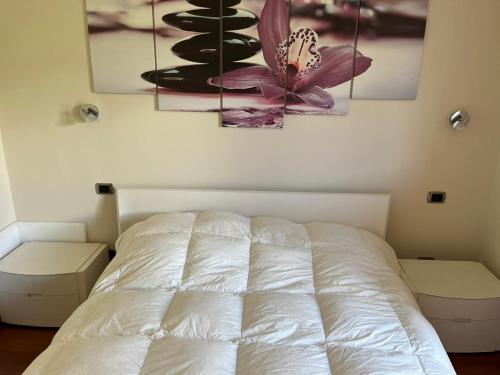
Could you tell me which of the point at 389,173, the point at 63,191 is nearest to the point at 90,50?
the point at 63,191

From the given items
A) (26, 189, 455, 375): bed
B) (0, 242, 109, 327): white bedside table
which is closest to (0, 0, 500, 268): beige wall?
(26, 189, 455, 375): bed

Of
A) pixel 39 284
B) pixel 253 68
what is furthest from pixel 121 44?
pixel 39 284

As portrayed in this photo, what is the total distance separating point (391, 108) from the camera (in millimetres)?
2449

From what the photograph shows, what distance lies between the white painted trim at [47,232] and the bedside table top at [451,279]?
2.08m

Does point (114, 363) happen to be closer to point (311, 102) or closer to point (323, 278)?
point (323, 278)

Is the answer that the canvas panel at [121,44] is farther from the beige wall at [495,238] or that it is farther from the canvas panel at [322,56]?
the beige wall at [495,238]

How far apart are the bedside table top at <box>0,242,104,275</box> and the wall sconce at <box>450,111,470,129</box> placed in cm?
233

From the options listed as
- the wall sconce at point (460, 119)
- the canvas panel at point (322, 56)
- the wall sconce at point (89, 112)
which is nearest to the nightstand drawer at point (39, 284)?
the wall sconce at point (89, 112)

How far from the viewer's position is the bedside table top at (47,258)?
2.37 metres

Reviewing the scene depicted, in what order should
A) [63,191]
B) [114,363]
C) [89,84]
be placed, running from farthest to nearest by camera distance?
[63,191] < [89,84] < [114,363]

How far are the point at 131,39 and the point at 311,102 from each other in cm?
110

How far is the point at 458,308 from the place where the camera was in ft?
7.17

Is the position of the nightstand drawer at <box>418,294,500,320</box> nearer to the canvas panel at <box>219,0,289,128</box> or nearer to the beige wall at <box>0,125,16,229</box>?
the canvas panel at <box>219,0,289,128</box>

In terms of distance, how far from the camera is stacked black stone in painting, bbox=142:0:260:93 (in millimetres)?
2303
